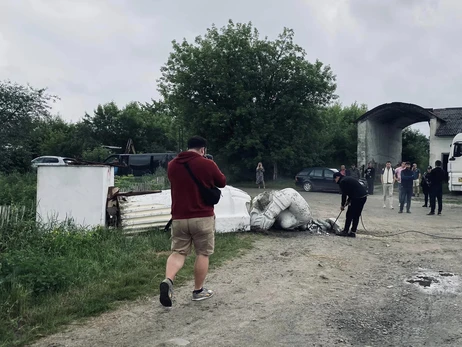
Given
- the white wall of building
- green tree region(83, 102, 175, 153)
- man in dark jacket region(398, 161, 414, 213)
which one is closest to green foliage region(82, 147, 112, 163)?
green tree region(83, 102, 175, 153)

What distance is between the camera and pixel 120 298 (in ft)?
16.1

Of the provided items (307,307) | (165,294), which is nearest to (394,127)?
(307,307)

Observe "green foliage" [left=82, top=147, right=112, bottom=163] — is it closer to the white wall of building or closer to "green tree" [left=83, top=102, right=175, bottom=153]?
"green tree" [left=83, top=102, right=175, bottom=153]

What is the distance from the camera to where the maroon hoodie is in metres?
4.72

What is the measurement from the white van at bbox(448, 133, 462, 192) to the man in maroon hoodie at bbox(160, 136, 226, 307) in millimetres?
19701

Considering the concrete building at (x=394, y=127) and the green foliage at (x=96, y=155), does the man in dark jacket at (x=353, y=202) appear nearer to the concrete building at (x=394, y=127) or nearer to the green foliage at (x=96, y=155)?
the concrete building at (x=394, y=127)

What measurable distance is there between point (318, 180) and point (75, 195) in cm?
1818

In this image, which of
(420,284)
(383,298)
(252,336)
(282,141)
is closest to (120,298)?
(252,336)

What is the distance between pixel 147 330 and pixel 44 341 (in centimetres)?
86

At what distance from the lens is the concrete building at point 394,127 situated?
28.3 m

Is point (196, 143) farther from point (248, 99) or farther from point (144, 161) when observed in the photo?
point (248, 99)

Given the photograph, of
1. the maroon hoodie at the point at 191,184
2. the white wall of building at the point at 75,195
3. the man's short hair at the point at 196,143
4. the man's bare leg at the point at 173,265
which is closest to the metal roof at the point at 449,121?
the white wall of building at the point at 75,195

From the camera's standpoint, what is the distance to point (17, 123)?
16.2m

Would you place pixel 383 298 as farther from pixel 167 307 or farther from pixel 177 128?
pixel 177 128
